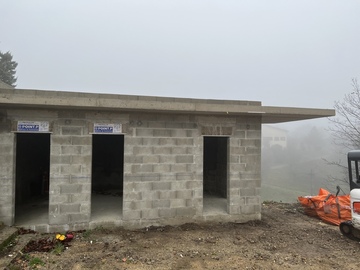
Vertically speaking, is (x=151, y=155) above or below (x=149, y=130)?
below

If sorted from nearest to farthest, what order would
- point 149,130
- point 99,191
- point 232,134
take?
point 149,130
point 232,134
point 99,191

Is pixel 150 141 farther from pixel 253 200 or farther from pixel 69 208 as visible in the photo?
pixel 253 200

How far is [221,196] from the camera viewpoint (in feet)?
35.8

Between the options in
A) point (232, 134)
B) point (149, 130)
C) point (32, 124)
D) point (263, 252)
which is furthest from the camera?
point (232, 134)

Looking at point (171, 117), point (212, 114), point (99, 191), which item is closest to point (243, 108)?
point (212, 114)

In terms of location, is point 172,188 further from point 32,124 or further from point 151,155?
point 32,124

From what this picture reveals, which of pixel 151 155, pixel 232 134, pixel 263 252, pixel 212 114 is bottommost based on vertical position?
pixel 263 252

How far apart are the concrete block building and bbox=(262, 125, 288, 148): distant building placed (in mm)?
77959

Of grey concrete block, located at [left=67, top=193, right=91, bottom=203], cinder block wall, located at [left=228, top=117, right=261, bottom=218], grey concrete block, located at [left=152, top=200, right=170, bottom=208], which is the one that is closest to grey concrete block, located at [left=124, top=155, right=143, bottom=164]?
grey concrete block, located at [left=152, top=200, right=170, bottom=208]

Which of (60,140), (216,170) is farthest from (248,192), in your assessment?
(60,140)

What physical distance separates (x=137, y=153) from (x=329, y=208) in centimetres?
649

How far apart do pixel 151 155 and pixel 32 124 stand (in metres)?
3.05

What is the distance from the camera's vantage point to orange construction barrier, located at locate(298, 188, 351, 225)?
8.87 meters

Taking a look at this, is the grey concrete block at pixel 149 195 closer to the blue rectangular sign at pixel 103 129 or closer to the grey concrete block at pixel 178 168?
the grey concrete block at pixel 178 168
